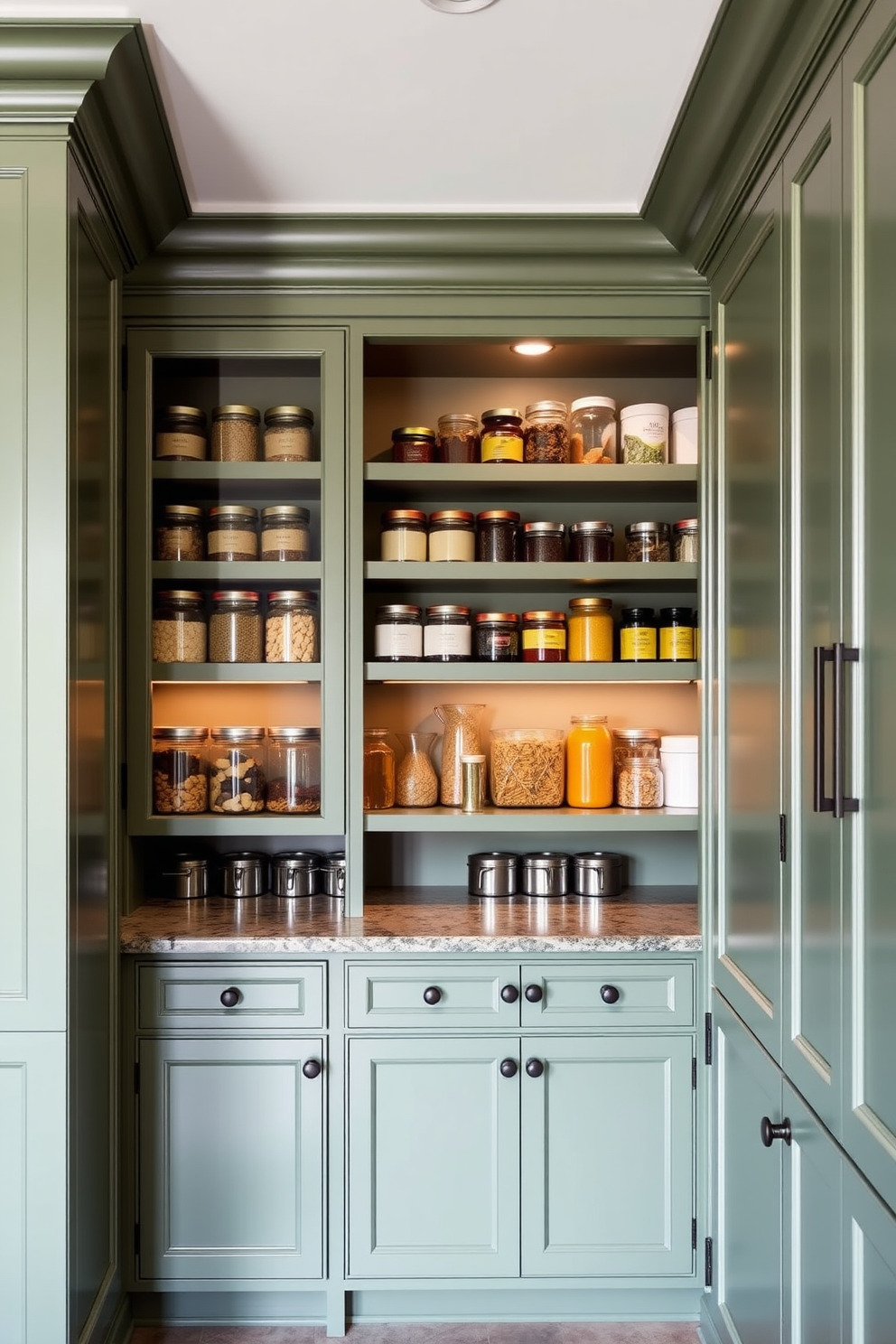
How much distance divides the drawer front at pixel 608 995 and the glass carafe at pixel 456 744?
52 cm

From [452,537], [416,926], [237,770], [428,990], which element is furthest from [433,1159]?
[452,537]

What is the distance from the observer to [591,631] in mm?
2672

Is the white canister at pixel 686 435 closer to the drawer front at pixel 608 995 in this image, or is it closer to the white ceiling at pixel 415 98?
the white ceiling at pixel 415 98

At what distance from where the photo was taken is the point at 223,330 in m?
2.53

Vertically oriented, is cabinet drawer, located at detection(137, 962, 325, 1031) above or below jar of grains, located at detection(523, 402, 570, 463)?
below

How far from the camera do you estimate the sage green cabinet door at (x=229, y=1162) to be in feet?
7.76

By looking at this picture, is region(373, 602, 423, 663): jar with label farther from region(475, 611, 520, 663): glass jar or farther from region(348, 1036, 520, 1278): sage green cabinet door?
region(348, 1036, 520, 1278): sage green cabinet door

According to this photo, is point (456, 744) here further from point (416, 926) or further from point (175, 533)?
point (175, 533)

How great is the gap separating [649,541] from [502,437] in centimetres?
46

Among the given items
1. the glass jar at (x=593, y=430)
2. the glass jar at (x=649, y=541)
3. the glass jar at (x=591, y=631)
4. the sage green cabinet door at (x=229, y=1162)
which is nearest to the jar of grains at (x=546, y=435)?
the glass jar at (x=593, y=430)

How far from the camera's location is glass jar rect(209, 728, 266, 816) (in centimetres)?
259

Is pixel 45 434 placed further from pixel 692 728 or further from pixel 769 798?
pixel 692 728

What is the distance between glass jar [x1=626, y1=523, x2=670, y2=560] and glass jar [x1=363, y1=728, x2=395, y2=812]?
2.71ft

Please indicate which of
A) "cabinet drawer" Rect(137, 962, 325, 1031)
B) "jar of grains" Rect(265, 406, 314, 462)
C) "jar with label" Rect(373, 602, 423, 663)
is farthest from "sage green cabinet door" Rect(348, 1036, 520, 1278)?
"jar of grains" Rect(265, 406, 314, 462)
